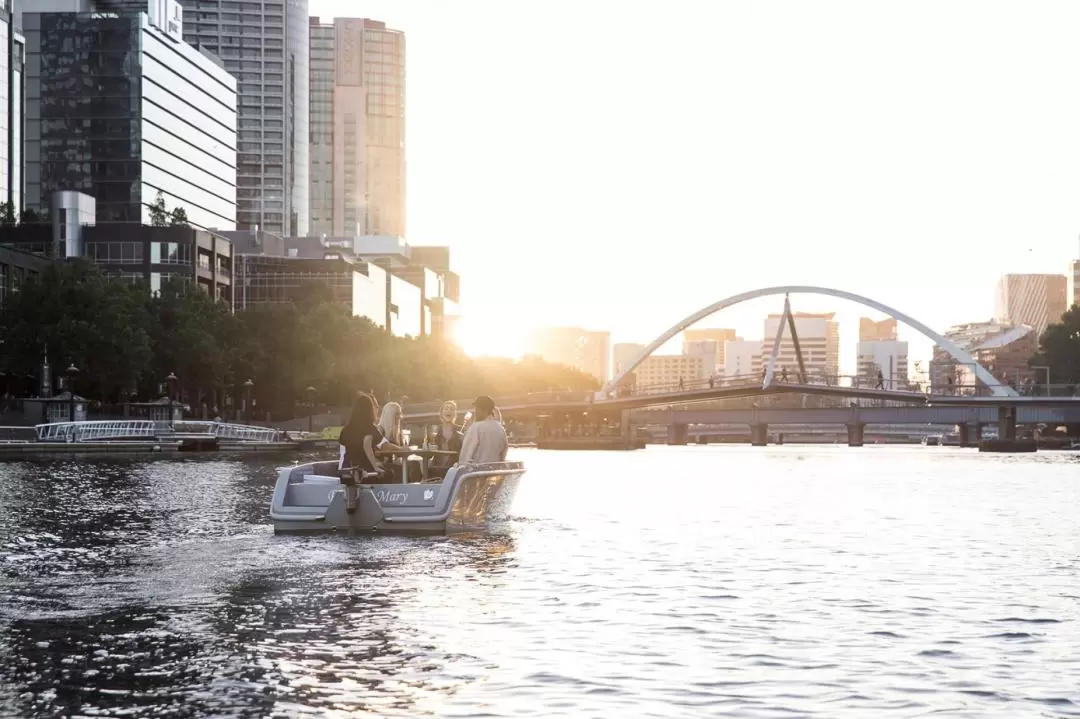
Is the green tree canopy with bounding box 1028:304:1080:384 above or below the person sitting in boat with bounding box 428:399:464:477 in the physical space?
above

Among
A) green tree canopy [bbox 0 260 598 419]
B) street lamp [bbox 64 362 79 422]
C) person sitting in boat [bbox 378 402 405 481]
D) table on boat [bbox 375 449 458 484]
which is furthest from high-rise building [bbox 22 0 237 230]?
person sitting in boat [bbox 378 402 405 481]

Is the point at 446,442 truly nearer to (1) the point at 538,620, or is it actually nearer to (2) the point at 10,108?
(1) the point at 538,620

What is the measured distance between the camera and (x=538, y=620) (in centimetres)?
1797

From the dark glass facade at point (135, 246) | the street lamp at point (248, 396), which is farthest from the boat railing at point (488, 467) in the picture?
the dark glass facade at point (135, 246)

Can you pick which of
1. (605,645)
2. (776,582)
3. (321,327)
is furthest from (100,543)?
(321,327)

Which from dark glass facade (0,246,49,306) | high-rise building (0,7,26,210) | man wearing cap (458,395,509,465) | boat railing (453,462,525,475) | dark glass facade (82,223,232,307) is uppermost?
high-rise building (0,7,26,210)

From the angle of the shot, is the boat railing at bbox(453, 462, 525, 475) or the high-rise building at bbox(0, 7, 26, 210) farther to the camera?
the high-rise building at bbox(0, 7, 26, 210)

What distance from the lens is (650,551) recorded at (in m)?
28.1

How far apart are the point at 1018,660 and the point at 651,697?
14.3 feet

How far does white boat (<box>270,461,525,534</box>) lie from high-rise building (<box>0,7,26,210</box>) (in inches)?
5605

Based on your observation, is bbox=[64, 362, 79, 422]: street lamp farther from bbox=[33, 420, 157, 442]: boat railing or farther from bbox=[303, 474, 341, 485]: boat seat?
bbox=[303, 474, 341, 485]: boat seat

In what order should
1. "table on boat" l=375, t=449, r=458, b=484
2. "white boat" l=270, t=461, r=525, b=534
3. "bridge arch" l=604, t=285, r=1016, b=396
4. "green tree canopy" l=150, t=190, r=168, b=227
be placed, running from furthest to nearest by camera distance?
"green tree canopy" l=150, t=190, r=168, b=227 < "bridge arch" l=604, t=285, r=1016, b=396 < "table on boat" l=375, t=449, r=458, b=484 < "white boat" l=270, t=461, r=525, b=534

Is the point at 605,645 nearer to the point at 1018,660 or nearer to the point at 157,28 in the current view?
the point at 1018,660

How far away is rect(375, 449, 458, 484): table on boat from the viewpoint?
2894 centimetres
